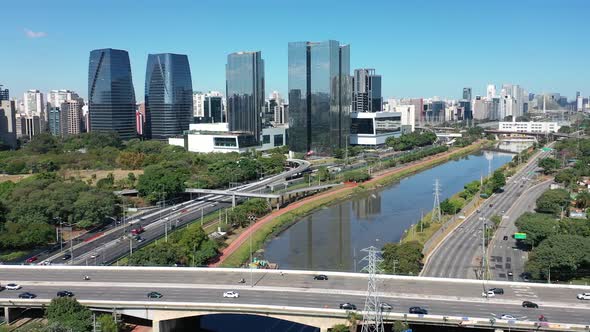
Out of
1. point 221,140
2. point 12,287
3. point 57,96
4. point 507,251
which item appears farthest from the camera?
point 57,96

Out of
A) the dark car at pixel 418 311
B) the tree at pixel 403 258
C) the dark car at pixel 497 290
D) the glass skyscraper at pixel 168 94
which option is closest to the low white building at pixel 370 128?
the glass skyscraper at pixel 168 94

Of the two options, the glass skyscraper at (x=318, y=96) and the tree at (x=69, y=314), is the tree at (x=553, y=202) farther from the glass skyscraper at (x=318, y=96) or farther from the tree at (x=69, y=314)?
the glass skyscraper at (x=318, y=96)

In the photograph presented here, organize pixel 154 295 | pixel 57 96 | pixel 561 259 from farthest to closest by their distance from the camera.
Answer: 1. pixel 57 96
2. pixel 561 259
3. pixel 154 295

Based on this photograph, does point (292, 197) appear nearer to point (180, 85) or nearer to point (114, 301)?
point (114, 301)

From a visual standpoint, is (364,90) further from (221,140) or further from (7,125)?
(7,125)

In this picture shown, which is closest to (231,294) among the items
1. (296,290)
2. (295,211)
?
(296,290)

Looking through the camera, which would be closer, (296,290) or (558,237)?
(296,290)

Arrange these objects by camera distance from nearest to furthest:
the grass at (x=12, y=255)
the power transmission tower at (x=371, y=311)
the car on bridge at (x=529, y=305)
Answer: the power transmission tower at (x=371, y=311) → the car on bridge at (x=529, y=305) → the grass at (x=12, y=255)
